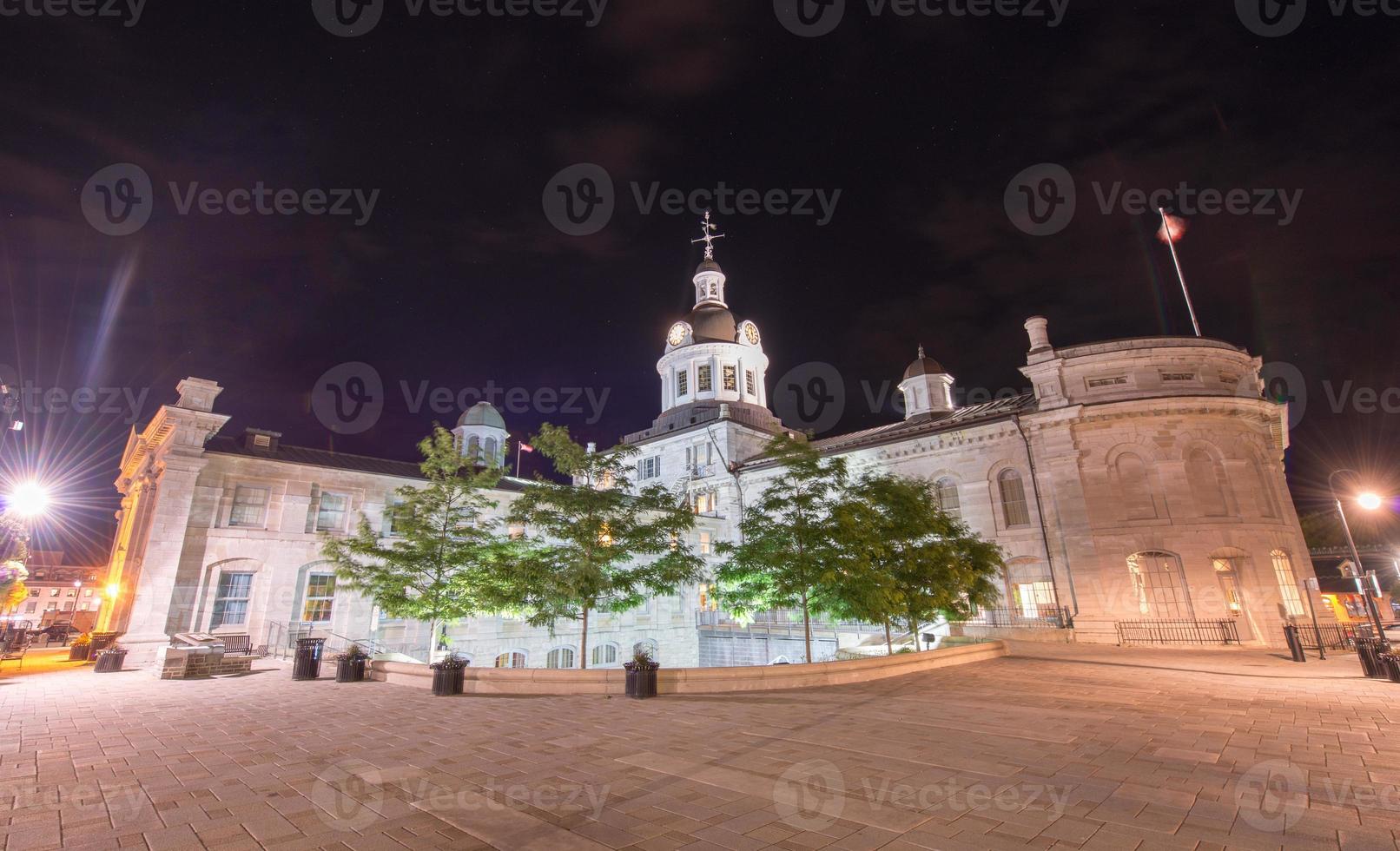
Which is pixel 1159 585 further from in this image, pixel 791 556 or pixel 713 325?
pixel 713 325

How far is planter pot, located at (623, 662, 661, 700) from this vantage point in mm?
12539

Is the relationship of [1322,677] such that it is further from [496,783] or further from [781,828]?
[496,783]

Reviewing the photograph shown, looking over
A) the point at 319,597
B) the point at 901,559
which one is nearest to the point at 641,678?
the point at 901,559

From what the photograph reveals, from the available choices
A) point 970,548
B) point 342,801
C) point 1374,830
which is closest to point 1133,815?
point 1374,830

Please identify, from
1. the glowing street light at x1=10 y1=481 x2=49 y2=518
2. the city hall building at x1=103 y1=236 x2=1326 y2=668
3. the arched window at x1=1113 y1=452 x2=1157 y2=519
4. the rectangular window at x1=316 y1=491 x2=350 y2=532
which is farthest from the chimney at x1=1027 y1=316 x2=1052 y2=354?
the glowing street light at x1=10 y1=481 x2=49 y2=518

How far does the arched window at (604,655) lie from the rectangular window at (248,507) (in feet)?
57.8

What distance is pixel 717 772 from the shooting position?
269 inches

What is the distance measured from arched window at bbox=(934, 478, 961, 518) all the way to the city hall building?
0.35 ft

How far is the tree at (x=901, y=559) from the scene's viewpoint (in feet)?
57.9

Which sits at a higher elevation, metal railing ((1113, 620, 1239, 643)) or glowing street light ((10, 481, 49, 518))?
glowing street light ((10, 481, 49, 518))

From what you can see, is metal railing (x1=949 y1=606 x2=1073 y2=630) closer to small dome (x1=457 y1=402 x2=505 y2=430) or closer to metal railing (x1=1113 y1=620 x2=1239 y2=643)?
metal railing (x1=1113 y1=620 x2=1239 y2=643)

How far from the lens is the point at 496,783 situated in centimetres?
651

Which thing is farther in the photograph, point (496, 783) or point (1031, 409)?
point (1031, 409)

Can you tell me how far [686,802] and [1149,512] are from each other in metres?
29.9
